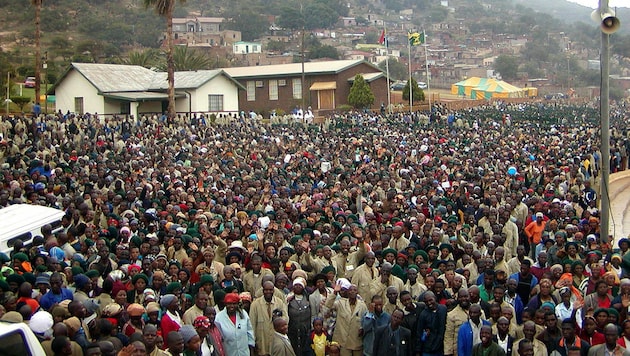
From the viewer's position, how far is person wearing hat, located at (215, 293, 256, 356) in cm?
844

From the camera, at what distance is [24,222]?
12.3 meters

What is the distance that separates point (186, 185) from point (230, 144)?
6.85 m

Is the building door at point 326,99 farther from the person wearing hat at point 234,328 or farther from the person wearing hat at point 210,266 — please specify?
the person wearing hat at point 234,328

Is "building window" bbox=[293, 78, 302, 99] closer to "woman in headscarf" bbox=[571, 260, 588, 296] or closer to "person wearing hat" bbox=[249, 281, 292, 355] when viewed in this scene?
"woman in headscarf" bbox=[571, 260, 588, 296]

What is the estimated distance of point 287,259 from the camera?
10602 millimetres

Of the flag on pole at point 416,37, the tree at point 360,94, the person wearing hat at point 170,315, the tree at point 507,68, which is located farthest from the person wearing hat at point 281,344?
the tree at point 507,68

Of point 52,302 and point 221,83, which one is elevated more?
point 221,83

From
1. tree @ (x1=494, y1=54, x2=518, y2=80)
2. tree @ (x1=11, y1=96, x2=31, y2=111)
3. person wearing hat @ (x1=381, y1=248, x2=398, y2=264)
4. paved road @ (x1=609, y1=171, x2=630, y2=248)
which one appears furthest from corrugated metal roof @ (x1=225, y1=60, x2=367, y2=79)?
tree @ (x1=494, y1=54, x2=518, y2=80)

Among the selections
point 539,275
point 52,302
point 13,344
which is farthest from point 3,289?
point 539,275

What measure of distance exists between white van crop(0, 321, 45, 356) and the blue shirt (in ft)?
6.73

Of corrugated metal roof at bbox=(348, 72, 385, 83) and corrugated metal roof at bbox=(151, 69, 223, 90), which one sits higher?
corrugated metal roof at bbox=(348, 72, 385, 83)

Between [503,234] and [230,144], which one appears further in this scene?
[230,144]

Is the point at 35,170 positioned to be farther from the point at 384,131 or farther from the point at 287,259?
the point at 384,131

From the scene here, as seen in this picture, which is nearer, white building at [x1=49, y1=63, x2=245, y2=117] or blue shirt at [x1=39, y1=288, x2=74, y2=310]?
blue shirt at [x1=39, y1=288, x2=74, y2=310]
